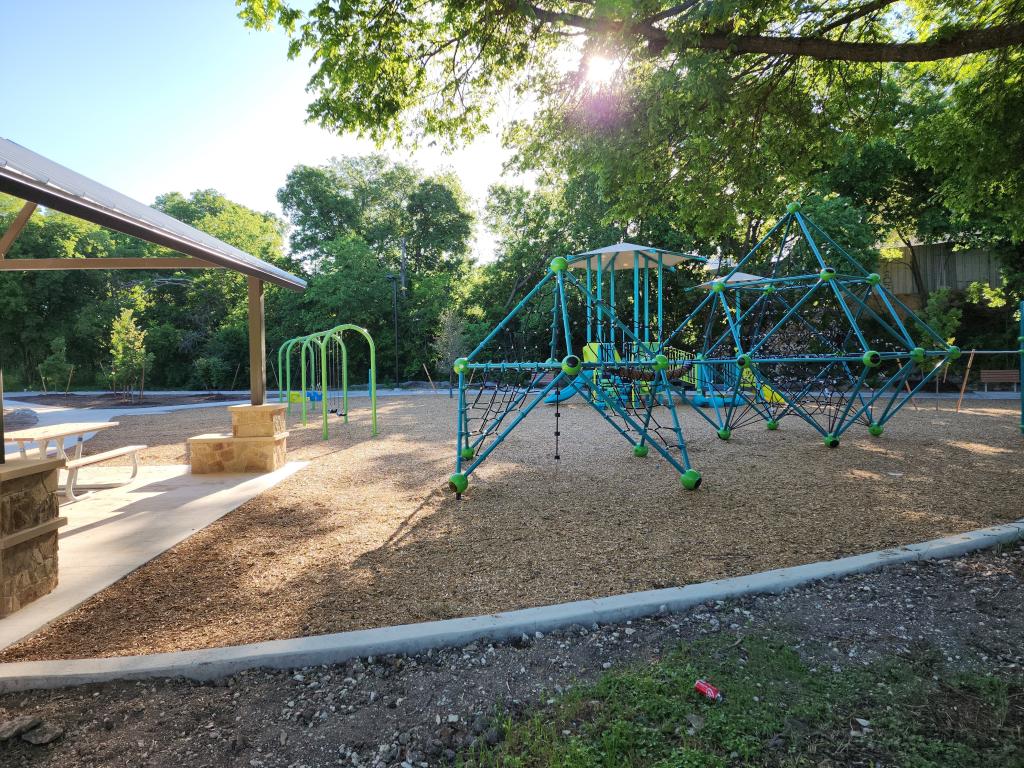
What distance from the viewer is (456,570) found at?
362 centimetres

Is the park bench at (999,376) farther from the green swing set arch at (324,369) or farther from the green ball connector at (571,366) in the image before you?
the green swing set arch at (324,369)

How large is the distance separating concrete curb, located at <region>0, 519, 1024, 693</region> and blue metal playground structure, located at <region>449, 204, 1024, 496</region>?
222 centimetres

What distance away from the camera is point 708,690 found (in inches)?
86.9

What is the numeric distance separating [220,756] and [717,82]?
19.3ft

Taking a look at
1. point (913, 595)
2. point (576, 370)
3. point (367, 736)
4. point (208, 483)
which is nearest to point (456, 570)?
point (367, 736)

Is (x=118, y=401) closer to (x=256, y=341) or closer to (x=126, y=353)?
(x=126, y=353)

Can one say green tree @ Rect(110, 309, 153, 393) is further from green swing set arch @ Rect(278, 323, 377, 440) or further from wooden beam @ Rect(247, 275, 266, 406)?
wooden beam @ Rect(247, 275, 266, 406)

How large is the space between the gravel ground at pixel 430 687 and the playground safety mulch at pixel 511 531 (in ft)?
1.33

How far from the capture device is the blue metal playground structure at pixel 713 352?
247 inches

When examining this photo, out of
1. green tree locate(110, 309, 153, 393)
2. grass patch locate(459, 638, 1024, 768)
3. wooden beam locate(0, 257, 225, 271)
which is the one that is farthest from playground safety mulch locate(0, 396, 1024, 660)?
green tree locate(110, 309, 153, 393)

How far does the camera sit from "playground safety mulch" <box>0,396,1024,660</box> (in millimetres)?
3057

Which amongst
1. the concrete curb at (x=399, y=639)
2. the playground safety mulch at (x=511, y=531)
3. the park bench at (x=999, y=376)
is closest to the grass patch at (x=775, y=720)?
the concrete curb at (x=399, y=639)

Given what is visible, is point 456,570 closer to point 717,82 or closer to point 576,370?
point 576,370

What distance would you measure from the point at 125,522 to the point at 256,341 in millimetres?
2546
